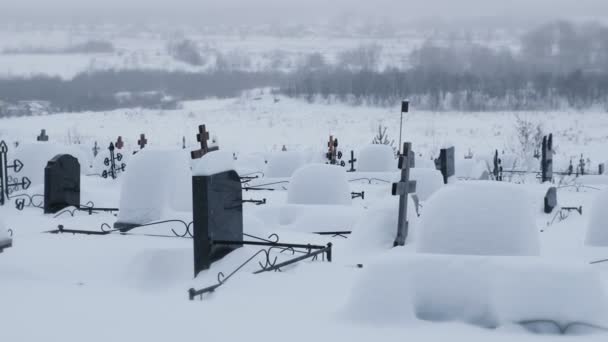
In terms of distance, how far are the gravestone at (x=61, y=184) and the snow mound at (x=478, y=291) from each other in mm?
9709

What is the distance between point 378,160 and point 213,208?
12169 mm

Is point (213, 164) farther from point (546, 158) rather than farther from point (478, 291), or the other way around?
point (546, 158)

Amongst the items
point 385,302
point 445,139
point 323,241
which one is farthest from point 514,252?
point 445,139

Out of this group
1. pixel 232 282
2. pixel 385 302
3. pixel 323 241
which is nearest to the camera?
pixel 385 302

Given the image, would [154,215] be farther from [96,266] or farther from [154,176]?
[96,266]

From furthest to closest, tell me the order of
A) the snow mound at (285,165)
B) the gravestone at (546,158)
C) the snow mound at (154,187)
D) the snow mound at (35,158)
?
1. the gravestone at (546,158)
2. the snow mound at (285,165)
3. the snow mound at (35,158)
4. the snow mound at (154,187)

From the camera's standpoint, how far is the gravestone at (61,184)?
1373cm

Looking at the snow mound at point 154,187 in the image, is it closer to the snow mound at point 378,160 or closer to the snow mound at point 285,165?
the snow mound at point 285,165

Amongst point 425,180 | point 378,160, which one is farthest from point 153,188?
point 378,160

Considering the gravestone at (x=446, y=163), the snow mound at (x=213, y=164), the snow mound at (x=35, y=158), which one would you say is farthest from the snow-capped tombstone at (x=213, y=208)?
the snow mound at (x=35, y=158)

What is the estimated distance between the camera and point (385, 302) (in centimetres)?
532

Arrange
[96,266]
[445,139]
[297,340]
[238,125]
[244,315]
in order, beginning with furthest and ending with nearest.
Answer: [238,125] → [445,139] → [96,266] → [244,315] → [297,340]

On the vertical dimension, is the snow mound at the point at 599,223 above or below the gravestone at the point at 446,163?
below

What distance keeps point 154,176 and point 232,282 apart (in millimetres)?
4410
